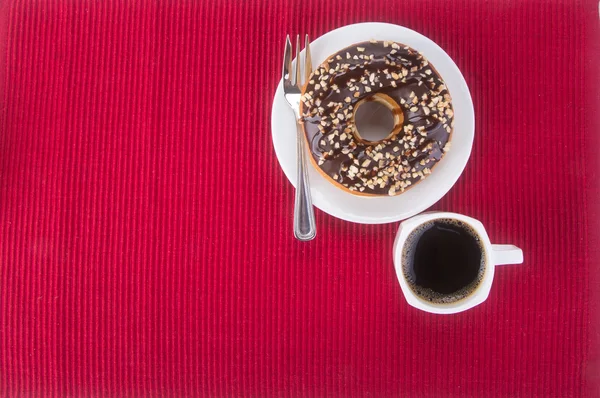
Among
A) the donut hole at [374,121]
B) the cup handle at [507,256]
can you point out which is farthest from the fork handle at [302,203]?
the cup handle at [507,256]

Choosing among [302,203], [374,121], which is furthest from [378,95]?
[302,203]

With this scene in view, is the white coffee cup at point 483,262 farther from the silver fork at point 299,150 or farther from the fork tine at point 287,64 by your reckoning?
the fork tine at point 287,64

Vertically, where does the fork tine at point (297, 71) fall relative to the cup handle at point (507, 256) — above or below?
above

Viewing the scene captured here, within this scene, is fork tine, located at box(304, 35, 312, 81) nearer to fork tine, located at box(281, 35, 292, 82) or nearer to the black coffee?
fork tine, located at box(281, 35, 292, 82)

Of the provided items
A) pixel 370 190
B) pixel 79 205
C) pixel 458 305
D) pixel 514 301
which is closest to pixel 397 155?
pixel 370 190

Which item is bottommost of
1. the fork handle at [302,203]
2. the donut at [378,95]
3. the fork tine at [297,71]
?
the fork handle at [302,203]

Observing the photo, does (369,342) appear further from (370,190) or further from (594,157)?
(594,157)

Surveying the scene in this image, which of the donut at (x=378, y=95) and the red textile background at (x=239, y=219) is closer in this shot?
the donut at (x=378, y=95)
